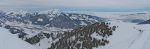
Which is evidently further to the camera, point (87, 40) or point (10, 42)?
point (87, 40)

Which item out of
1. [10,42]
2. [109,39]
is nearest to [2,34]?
[10,42]

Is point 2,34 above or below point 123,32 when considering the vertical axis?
above

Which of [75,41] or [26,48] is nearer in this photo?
[26,48]

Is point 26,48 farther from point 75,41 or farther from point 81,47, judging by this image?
point 75,41

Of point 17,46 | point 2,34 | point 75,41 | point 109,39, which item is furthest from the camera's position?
point 75,41

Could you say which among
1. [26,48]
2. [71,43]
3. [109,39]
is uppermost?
[26,48]

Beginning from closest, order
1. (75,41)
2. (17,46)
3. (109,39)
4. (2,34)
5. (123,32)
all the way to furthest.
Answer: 1. (17,46)
2. (2,34)
3. (109,39)
4. (123,32)
5. (75,41)

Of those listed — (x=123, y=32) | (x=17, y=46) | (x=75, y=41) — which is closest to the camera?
(x=17, y=46)

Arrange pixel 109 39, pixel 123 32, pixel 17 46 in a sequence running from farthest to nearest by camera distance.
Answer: pixel 123 32, pixel 109 39, pixel 17 46

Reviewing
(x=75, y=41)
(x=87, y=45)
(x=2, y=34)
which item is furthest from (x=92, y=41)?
(x=2, y=34)

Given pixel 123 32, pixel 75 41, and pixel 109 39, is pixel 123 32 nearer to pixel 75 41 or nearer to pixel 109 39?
pixel 109 39
